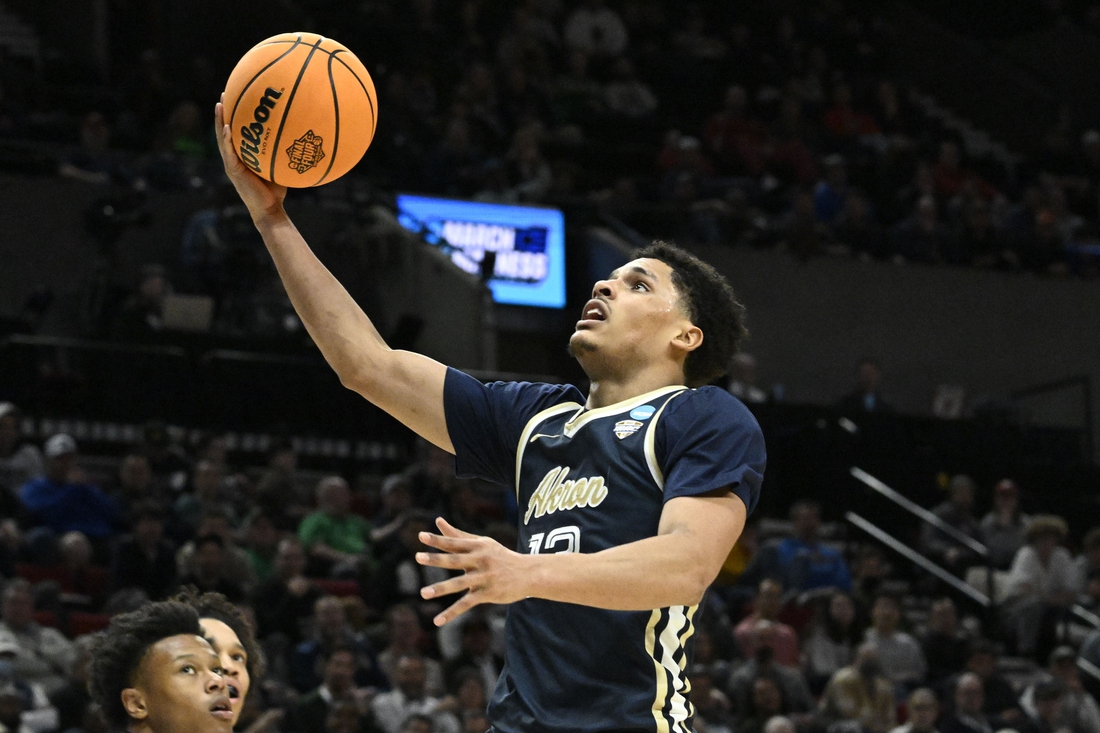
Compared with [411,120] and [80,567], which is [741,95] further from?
[80,567]

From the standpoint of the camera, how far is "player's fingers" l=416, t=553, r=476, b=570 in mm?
3270

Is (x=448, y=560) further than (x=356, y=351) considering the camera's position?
No

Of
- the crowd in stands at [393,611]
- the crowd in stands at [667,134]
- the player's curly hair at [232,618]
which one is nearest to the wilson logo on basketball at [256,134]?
the player's curly hair at [232,618]

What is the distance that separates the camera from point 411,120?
19.2 metres

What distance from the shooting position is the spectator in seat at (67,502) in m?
12.3

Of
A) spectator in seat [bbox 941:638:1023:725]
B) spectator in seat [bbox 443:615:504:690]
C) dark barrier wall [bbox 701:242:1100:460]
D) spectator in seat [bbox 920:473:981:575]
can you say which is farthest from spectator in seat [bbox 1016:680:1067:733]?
dark barrier wall [bbox 701:242:1100:460]

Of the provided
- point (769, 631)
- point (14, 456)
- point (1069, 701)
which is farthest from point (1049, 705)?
point (14, 456)

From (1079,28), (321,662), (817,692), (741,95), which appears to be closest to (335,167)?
(321,662)

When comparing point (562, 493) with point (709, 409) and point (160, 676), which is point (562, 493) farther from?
point (160, 676)

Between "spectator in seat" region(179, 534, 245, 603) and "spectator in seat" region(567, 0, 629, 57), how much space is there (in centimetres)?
1204

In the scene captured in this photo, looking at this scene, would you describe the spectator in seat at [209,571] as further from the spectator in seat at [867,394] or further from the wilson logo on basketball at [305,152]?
the spectator in seat at [867,394]

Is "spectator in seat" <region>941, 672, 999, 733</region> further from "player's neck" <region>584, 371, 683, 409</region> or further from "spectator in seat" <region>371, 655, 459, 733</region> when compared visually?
"player's neck" <region>584, 371, 683, 409</region>

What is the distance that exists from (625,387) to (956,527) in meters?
12.7

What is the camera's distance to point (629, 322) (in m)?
4.27
